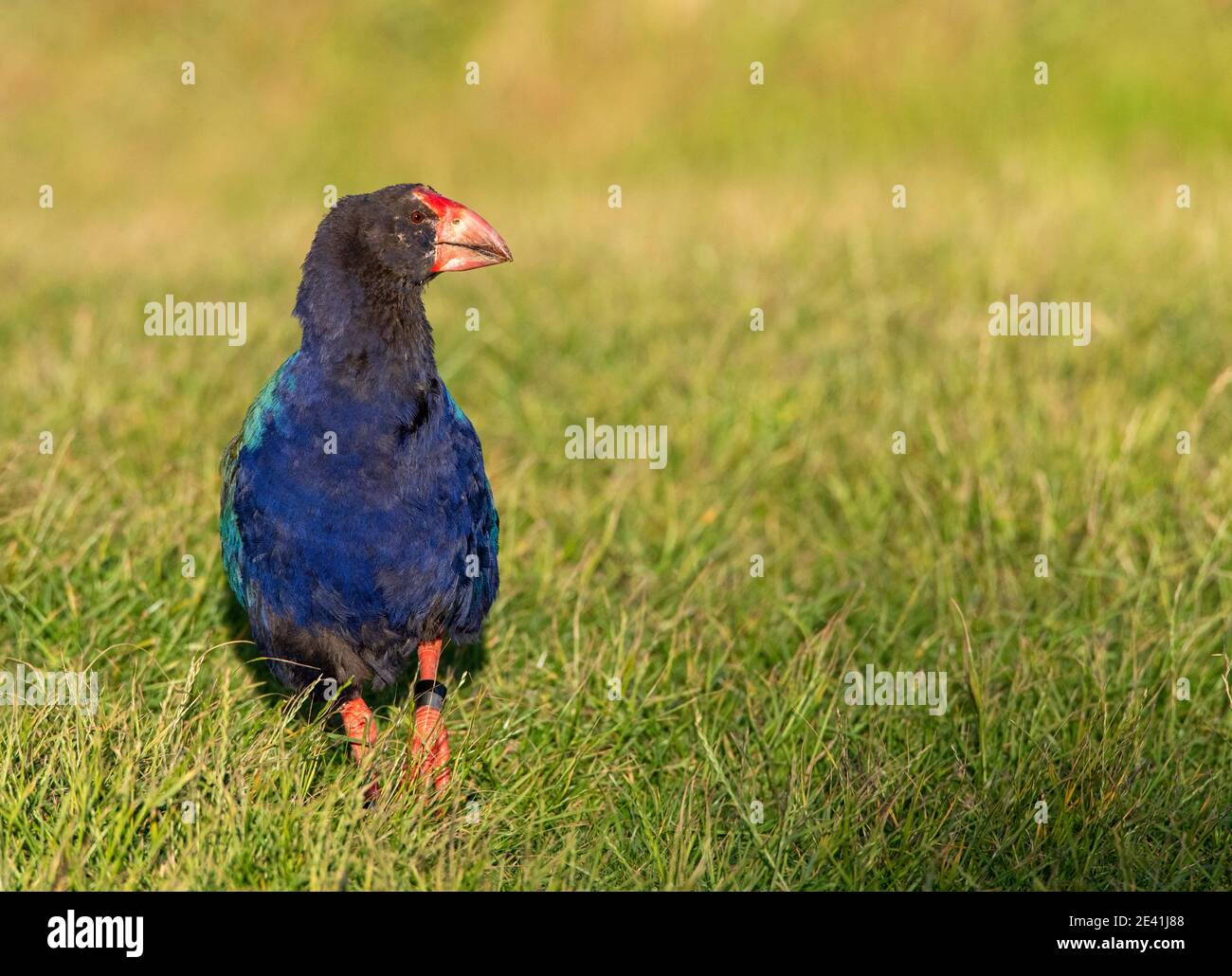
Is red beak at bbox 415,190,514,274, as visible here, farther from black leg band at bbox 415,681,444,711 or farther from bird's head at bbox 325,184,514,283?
black leg band at bbox 415,681,444,711

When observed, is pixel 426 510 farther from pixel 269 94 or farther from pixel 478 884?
pixel 269 94

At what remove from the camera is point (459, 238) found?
3.66 meters

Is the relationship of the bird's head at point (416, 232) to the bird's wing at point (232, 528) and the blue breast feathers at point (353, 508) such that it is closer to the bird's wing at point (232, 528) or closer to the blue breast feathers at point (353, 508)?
the blue breast feathers at point (353, 508)

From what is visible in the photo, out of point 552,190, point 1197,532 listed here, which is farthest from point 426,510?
point 552,190

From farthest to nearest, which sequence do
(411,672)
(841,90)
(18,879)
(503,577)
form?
(841,90) → (503,577) → (411,672) → (18,879)

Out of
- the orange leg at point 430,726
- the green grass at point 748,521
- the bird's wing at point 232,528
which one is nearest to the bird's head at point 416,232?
the bird's wing at point 232,528

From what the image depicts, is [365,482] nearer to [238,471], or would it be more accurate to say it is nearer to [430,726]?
[238,471]

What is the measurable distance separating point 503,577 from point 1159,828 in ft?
7.38

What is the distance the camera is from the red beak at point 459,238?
12.0 feet

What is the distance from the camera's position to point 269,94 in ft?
49.1

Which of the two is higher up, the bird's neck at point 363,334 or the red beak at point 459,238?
the red beak at point 459,238

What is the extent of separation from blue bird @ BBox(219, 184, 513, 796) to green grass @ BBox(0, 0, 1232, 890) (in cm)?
20

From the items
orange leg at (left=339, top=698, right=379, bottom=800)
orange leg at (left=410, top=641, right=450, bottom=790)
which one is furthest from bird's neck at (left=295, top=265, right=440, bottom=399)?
orange leg at (left=339, top=698, right=379, bottom=800)

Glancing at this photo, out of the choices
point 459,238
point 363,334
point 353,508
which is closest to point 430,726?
point 353,508
